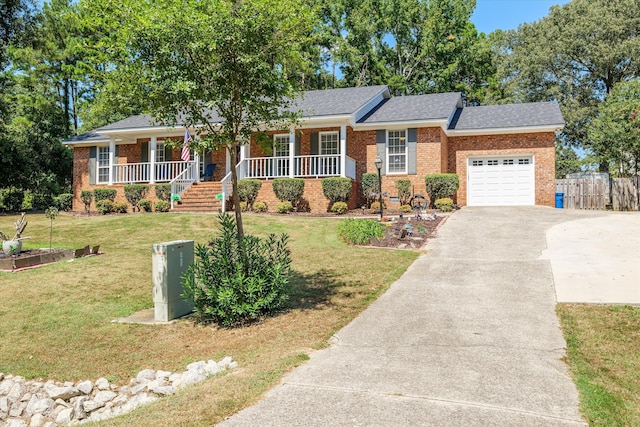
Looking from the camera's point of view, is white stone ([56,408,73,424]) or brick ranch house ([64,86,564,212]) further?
brick ranch house ([64,86,564,212])

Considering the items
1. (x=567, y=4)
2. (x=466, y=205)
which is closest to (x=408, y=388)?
(x=466, y=205)

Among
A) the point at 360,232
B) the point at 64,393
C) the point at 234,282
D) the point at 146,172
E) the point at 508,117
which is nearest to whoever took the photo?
the point at 64,393

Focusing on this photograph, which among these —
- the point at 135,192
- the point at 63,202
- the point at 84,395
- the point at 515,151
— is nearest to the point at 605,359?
the point at 84,395

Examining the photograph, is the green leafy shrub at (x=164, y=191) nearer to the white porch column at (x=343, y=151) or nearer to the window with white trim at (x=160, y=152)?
the window with white trim at (x=160, y=152)

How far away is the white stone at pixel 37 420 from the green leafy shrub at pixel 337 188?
14.5 metres

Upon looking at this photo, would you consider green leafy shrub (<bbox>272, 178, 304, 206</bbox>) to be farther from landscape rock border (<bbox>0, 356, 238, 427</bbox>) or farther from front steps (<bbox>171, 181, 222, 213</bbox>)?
landscape rock border (<bbox>0, 356, 238, 427</bbox>)

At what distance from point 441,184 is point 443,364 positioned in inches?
595

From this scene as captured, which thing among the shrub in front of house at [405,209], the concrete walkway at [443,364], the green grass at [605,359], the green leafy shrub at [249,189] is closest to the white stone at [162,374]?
the concrete walkway at [443,364]

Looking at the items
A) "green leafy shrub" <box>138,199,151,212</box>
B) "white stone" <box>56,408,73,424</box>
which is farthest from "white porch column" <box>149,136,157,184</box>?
"white stone" <box>56,408,73,424</box>

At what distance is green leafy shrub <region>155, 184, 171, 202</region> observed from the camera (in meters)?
20.6

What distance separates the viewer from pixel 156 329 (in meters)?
6.94

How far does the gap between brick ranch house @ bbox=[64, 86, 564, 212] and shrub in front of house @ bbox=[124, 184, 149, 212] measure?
1.45 feet

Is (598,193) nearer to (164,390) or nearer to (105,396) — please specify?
(164,390)

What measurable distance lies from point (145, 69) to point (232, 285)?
3.53 m
